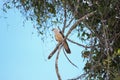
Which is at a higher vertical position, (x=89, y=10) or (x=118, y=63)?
(x=89, y=10)

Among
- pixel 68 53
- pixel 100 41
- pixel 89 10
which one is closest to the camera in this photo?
pixel 68 53

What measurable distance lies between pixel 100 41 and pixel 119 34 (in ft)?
0.62

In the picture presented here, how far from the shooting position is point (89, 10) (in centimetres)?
356

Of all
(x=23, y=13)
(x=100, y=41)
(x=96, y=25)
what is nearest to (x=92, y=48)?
(x=100, y=41)

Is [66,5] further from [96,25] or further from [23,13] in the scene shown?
[23,13]

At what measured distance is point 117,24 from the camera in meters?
3.52

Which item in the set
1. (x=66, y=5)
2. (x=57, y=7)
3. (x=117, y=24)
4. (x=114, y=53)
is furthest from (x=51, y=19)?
(x=114, y=53)

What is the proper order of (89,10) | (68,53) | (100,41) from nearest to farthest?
(68,53)
(100,41)
(89,10)

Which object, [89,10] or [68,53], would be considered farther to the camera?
[89,10]

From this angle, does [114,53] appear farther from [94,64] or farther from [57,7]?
[57,7]

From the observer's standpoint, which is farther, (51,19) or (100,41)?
(51,19)

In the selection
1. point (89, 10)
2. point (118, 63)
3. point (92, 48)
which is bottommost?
point (118, 63)

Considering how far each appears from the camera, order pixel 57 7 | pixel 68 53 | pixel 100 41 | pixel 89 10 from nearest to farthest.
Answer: pixel 68 53 < pixel 100 41 < pixel 89 10 < pixel 57 7

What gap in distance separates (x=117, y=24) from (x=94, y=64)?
0.42 m
